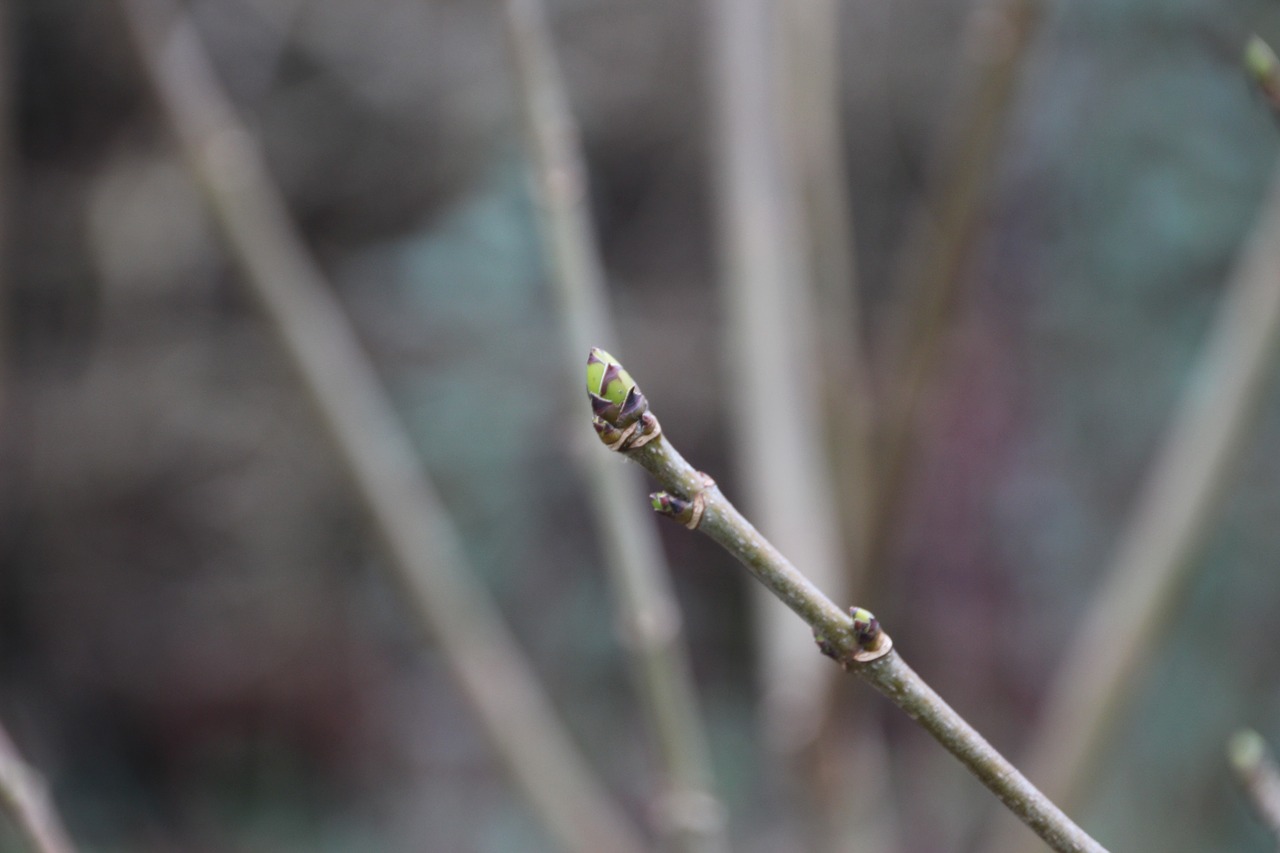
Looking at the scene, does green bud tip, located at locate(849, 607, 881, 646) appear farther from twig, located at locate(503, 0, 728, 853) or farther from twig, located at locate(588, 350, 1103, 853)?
twig, located at locate(503, 0, 728, 853)

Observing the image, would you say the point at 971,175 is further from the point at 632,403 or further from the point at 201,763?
the point at 201,763

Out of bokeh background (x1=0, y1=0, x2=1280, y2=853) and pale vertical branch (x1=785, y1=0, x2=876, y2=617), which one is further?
bokeh background (x1=0, y1=0, x2=1280, y2=853)

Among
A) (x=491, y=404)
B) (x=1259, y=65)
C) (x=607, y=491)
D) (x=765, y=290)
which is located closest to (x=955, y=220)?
(x=765, y=290)

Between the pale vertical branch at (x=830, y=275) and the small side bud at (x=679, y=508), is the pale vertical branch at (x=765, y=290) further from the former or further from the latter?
the small side bud at (x=679, y=508)

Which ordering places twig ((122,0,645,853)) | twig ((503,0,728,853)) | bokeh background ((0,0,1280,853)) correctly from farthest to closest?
bokeh background ((0,0,1280,853)) → twig ((122,0,645,853)) → twig ((503,0,728,853))

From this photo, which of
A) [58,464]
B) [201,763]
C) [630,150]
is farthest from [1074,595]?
[58,464]

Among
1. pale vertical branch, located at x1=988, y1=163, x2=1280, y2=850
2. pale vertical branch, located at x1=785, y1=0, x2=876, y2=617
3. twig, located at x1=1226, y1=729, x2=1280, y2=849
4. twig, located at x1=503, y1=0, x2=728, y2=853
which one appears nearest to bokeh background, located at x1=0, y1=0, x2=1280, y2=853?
pale vertical branch, located at x1=785, y1=0, x2=876, y2=617

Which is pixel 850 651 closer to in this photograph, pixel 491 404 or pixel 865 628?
pixel 865 628
